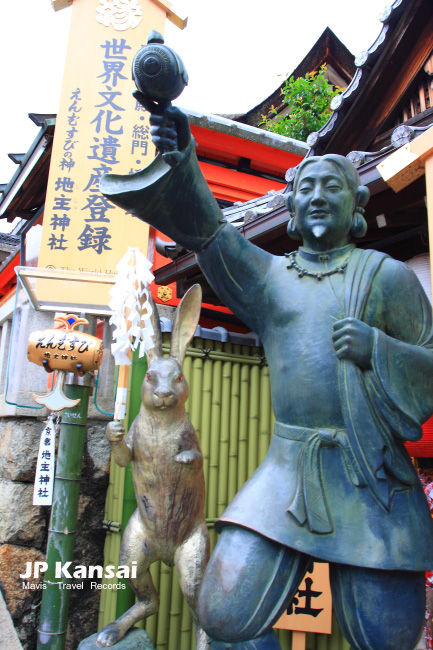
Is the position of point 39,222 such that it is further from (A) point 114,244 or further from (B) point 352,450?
(B) point 352,450

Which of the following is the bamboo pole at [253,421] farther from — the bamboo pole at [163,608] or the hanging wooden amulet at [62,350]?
the hanging wooden amulet at [62,350]

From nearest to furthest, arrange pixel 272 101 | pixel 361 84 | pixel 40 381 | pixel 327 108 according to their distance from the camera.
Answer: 1. pixel 361 84
2. pixel 40 381
3. pixel 327 108
4. pixel 272 101

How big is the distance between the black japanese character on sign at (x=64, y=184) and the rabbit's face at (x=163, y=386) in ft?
8.69

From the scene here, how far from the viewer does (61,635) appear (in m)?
3.52

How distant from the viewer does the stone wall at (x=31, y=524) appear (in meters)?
4.10

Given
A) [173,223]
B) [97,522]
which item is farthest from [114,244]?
[173,223]

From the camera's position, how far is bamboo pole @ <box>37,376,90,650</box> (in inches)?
138

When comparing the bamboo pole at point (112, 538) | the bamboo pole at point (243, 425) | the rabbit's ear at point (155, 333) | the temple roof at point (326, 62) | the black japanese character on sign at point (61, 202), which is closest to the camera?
A: the rabbit's ear at point (155, 333)

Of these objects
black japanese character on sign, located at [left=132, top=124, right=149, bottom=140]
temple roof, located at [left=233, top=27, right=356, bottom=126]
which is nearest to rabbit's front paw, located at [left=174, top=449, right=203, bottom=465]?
black japanese character on sign, located at [left=132, top=124, right=149, bottom=140]

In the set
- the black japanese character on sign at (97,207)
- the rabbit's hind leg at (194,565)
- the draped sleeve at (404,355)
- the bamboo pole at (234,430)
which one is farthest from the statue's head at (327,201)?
the black japanese character on sign at (97,207)

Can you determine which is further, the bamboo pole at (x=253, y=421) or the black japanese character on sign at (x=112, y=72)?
the black japanese character on sign at (x=112, y=72)

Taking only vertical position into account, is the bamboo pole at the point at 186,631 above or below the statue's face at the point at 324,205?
below

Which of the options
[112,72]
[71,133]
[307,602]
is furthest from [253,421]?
[112,72]

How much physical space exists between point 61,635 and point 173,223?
3.12 metres
